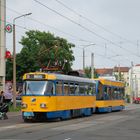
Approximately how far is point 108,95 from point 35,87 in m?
15.3

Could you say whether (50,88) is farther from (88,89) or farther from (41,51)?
(41,51)

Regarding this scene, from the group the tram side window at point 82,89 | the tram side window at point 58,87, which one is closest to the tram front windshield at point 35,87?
the tram side window at point 58,87

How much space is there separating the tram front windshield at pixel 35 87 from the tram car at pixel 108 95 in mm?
12943

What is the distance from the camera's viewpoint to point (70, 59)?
72.8m

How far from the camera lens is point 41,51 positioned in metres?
67.3

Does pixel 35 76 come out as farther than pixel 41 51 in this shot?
No

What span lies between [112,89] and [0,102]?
600 inches

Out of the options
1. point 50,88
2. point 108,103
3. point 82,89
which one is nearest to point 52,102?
point 50,88

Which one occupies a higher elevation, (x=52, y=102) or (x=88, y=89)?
(x=88, y=89)

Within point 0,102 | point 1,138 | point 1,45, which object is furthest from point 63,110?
point 1,45

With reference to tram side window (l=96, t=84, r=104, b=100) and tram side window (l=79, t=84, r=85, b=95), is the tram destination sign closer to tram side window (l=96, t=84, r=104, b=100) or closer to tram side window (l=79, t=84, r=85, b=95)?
tram side window (l=79, t=84, r=85, b=95)

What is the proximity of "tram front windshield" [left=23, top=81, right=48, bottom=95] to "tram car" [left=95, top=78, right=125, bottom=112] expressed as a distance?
12.9 meters

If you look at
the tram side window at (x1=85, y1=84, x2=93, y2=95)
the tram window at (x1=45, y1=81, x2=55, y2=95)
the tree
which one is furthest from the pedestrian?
the tree

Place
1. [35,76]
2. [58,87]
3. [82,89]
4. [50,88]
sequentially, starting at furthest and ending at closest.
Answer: [82,89] < [58,87] < [35,76] < [50,88]
